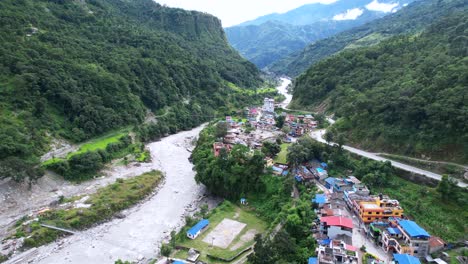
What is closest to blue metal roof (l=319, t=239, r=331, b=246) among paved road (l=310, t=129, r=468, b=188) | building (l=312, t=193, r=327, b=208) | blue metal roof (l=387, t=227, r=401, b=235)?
building (l=312, t=193, r=327, b=208)

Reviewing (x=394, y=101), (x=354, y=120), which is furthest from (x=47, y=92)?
(x=394, y=101)

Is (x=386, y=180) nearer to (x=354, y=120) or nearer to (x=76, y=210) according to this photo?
(x=354, y=120)

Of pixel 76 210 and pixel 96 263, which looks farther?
pixel 76 210

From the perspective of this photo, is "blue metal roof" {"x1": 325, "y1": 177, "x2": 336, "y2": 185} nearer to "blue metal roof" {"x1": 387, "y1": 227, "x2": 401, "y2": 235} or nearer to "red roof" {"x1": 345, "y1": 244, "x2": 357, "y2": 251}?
"blue metal roof" {"x1": 387, "y1": 227, "x2": 401, "y2": 235}

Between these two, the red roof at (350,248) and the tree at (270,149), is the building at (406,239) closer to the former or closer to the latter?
the red roof at (350,248)

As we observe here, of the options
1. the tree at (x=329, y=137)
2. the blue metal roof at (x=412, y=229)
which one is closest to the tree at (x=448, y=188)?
the blue metal roof at (x=412, y=229)

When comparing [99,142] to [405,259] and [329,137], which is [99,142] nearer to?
[329,137]
